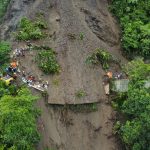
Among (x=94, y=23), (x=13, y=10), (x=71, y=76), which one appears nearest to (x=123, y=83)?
(x=71, y=76)

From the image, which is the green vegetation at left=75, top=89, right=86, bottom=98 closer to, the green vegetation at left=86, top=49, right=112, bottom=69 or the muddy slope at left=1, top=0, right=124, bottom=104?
the muddy slope at left=1, top=0, right=124, bottom=104

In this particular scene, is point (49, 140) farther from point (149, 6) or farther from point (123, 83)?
point (149, 6)

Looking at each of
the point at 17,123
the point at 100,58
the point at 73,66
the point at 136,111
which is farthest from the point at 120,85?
the point at 17,123

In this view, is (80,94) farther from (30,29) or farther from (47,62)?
(30,29)

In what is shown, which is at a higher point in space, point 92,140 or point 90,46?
point 90,46

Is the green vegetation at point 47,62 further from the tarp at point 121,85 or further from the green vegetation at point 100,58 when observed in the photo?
the tarp at point 121,85
